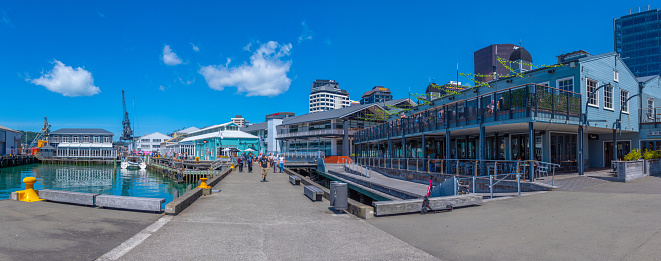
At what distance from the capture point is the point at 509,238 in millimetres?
7367

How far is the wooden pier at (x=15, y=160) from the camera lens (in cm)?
6688

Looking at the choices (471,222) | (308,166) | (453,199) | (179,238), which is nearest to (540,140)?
(453,199)

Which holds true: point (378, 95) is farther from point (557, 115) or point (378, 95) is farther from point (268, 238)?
point (268, 238)

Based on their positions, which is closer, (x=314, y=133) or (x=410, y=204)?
(x=410, y=204)

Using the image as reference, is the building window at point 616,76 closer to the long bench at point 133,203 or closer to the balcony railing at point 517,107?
the balcony railing at point 517,107

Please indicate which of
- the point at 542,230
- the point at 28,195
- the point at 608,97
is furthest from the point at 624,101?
the point at 28,195

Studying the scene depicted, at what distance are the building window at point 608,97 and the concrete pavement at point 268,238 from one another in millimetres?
20154

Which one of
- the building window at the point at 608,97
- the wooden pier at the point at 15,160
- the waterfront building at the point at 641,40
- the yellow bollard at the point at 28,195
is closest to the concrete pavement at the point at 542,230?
the yellow bollard at the point at 28,195

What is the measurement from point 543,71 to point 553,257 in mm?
19569

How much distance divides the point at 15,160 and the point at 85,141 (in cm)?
4131

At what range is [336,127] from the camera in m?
60.8

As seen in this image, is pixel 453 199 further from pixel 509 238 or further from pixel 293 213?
pixel 293 213

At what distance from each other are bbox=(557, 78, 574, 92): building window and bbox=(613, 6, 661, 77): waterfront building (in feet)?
517

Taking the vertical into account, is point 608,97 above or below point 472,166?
above
